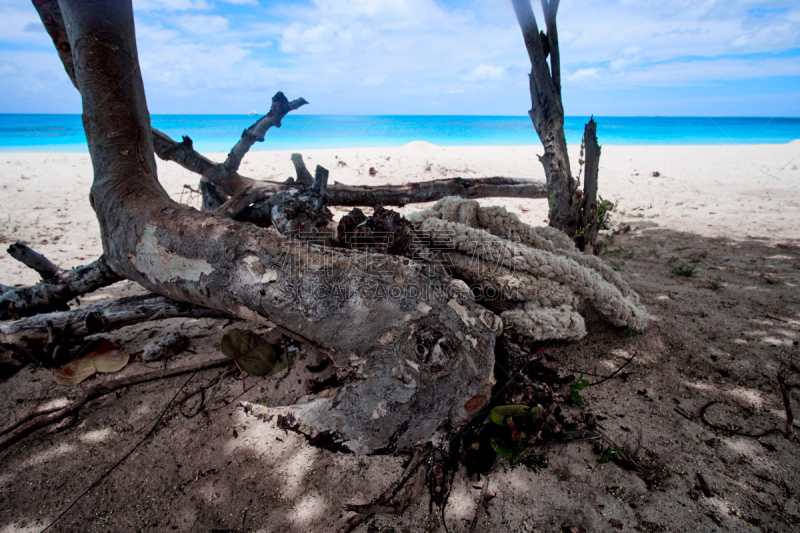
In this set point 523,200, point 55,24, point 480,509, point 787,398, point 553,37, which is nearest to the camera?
point 480,509

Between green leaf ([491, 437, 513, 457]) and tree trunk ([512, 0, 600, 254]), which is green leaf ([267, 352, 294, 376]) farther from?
tree trunk ([512, 0, 600, 254])

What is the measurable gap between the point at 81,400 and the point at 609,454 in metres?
2.36

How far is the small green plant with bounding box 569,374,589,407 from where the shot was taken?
1687 millimetres

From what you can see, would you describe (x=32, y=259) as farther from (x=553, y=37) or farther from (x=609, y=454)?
(x=553, y=37)

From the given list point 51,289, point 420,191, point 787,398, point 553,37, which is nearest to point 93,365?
point 51,289

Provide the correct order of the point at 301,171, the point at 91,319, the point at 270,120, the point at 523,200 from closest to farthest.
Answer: the point at 91,319
the point at 270,120
the point at 301,171
the point at 523,200

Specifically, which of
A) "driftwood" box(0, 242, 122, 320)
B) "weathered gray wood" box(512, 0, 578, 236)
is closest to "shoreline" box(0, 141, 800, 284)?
"driftwood" box(0, 242, 122, 320)

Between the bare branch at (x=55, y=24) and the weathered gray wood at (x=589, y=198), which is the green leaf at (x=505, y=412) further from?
the bare branch at (x=55, y=24)

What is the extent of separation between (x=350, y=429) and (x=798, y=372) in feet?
7.40

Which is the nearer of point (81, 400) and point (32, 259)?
point (81, 400)

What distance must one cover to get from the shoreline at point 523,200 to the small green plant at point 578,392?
3.27 m

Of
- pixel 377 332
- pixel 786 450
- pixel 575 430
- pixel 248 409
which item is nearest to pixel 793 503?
pixel 786 450

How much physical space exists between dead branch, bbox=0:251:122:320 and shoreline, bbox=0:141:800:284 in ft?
3.86

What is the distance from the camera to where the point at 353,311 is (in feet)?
5.03
